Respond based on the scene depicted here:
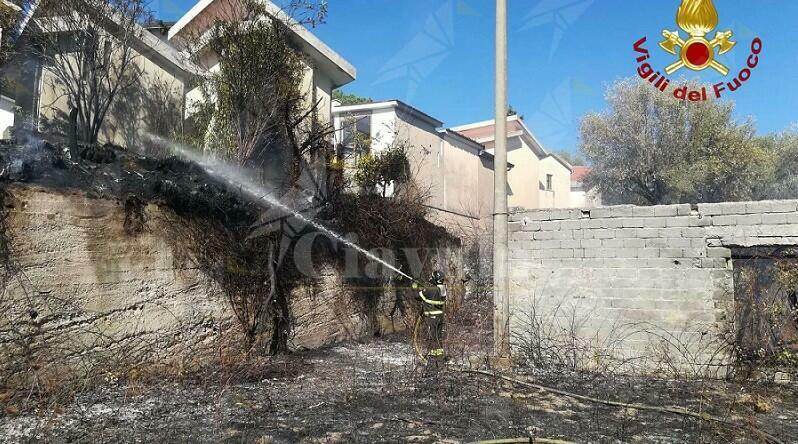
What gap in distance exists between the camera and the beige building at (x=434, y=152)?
16109 millimetres

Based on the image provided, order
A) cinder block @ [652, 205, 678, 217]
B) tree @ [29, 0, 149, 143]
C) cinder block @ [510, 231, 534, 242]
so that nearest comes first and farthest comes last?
cinder block @ [652, 205, 678, 217], cinder block @ [510, 231, 534, 242], tree @ [29, 0, 149, 143]

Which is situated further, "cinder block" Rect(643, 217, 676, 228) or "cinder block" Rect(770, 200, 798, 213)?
"cinder block" Rect(643, 217, 676, 228)

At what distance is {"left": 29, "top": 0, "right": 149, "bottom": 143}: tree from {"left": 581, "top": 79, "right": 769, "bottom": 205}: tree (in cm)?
2009

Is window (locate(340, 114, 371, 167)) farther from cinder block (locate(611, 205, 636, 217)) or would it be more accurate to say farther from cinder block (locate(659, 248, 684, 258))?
cinder block (locate(659, 248, 684, 258))

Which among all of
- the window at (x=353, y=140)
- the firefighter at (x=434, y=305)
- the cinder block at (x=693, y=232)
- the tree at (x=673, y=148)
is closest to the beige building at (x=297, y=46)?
the window at (x=353, y=140)

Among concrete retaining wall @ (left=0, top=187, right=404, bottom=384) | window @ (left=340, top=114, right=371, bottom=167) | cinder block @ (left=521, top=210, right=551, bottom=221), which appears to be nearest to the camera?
concrete retaining wall @ (left=0, top=187, right=404, bottom=384)

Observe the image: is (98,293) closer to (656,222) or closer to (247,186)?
(247,186)

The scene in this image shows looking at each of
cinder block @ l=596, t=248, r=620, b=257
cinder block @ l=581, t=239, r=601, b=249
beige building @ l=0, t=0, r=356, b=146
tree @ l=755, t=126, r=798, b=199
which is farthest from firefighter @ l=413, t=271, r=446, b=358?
tree @ l=755, t=126, r=798, b=199

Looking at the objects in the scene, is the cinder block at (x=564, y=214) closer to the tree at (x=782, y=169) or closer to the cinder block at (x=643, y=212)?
the cinder block at (x=643, y=212)

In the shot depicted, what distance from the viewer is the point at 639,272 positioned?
302 inches

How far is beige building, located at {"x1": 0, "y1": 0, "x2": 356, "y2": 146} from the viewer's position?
10039 millimetres

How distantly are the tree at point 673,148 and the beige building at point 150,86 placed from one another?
1582cm

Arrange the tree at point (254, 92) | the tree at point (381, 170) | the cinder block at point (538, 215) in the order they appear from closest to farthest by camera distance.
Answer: the cinder block at point (538, 215)
the tree at point (254, 92)
the tree at point (381, 170)

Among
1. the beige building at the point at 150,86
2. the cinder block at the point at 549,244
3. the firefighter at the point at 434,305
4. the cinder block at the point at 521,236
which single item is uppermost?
the beige building at the point at 150,86
